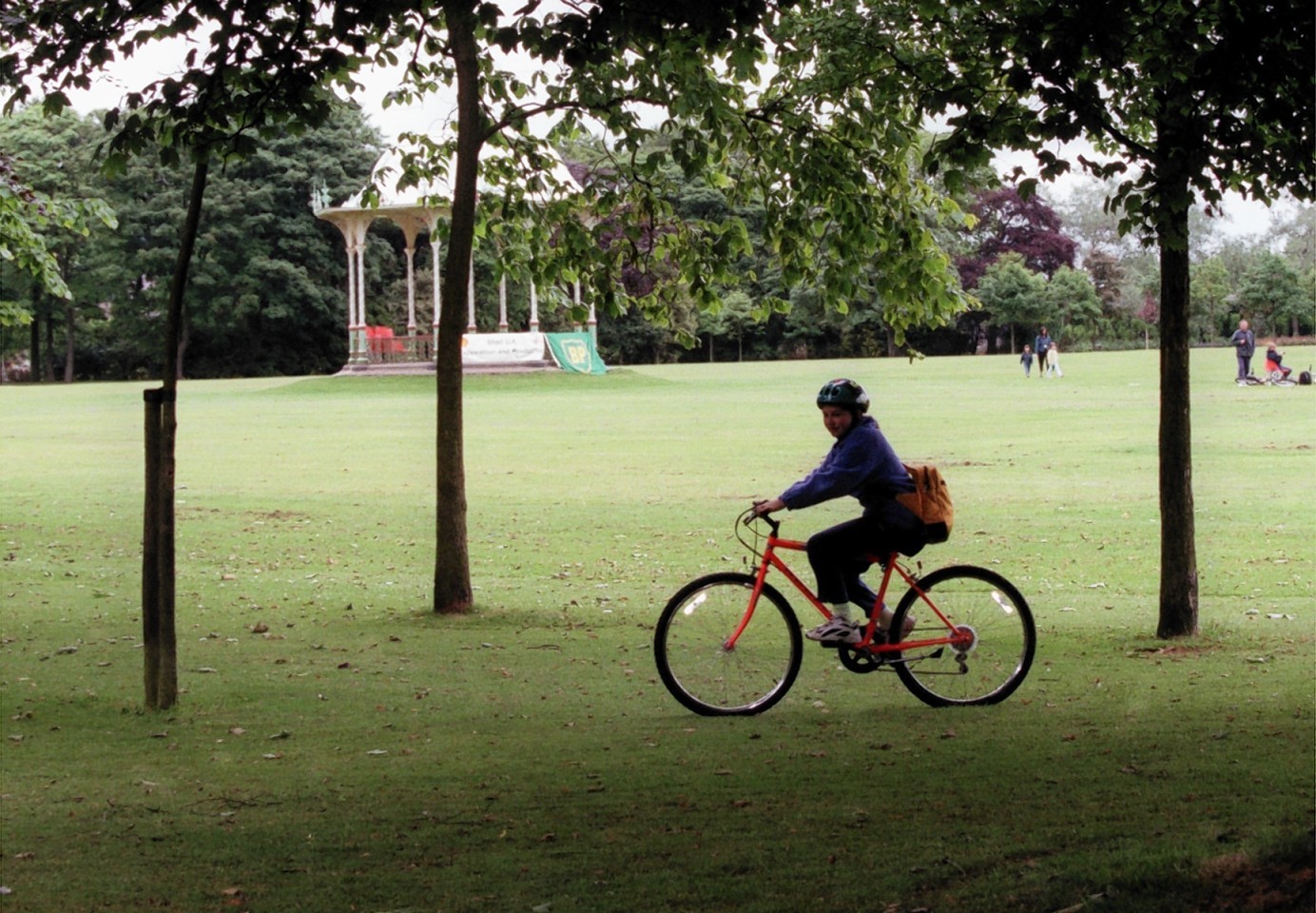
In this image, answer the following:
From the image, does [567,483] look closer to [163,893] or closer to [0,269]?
[163,893]

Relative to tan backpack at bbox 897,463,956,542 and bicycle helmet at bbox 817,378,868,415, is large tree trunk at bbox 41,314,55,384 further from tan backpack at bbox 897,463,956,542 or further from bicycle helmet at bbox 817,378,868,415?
tan backpack at bbox 897,463,956,542

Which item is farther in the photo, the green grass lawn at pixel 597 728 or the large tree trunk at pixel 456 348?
the large tree trunk at pixel 456 348

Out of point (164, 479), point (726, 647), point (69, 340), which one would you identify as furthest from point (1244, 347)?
point (69, 340)

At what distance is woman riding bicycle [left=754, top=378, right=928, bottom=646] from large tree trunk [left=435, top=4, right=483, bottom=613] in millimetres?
4965

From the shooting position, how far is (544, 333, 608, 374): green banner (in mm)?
55094

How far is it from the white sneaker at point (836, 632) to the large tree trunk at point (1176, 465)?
384 centimetres

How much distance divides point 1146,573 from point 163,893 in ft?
39.2

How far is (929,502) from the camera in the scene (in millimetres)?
7918

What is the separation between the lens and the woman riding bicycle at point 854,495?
7.79 m

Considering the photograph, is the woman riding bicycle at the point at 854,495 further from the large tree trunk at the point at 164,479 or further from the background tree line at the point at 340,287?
the background tree line at the point at 340,287

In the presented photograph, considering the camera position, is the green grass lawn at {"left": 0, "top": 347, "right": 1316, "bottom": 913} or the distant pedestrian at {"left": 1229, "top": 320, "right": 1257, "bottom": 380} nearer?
the green grass lawn at {"left": 0, "top": 347, "right": 1316, "bottom": 913}

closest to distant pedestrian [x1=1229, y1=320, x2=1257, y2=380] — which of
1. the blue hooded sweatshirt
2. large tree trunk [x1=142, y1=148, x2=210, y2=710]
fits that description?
the blue hooded sweatshirt

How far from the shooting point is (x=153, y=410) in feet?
27.8

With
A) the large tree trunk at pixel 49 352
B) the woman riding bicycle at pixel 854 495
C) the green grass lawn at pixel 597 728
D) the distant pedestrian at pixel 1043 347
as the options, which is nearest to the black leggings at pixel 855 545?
the woman riding bicycle at pixel 854 495
